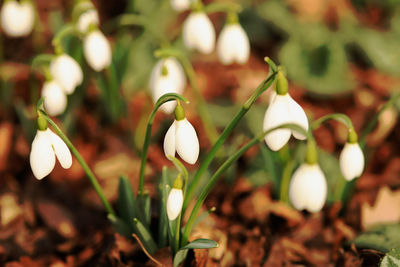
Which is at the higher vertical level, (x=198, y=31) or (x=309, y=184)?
(x=198, y=31)

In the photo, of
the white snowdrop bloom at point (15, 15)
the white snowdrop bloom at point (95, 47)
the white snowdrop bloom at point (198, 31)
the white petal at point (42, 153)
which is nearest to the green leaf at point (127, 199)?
the white petal at point (42, 153)

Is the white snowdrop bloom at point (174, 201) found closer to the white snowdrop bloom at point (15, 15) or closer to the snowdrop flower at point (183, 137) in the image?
the snowdrop flower at point (183, 137)

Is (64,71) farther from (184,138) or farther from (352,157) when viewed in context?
(352,157)

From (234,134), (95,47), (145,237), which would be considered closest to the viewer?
(145,237)

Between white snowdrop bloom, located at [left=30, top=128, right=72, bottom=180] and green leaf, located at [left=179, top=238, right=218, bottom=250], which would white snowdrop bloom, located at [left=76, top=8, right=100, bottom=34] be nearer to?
white snowdrop bloom, located at [left=30, top=128, right=72, bottom=180]

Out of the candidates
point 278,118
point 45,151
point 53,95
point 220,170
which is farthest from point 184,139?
point 53,95
